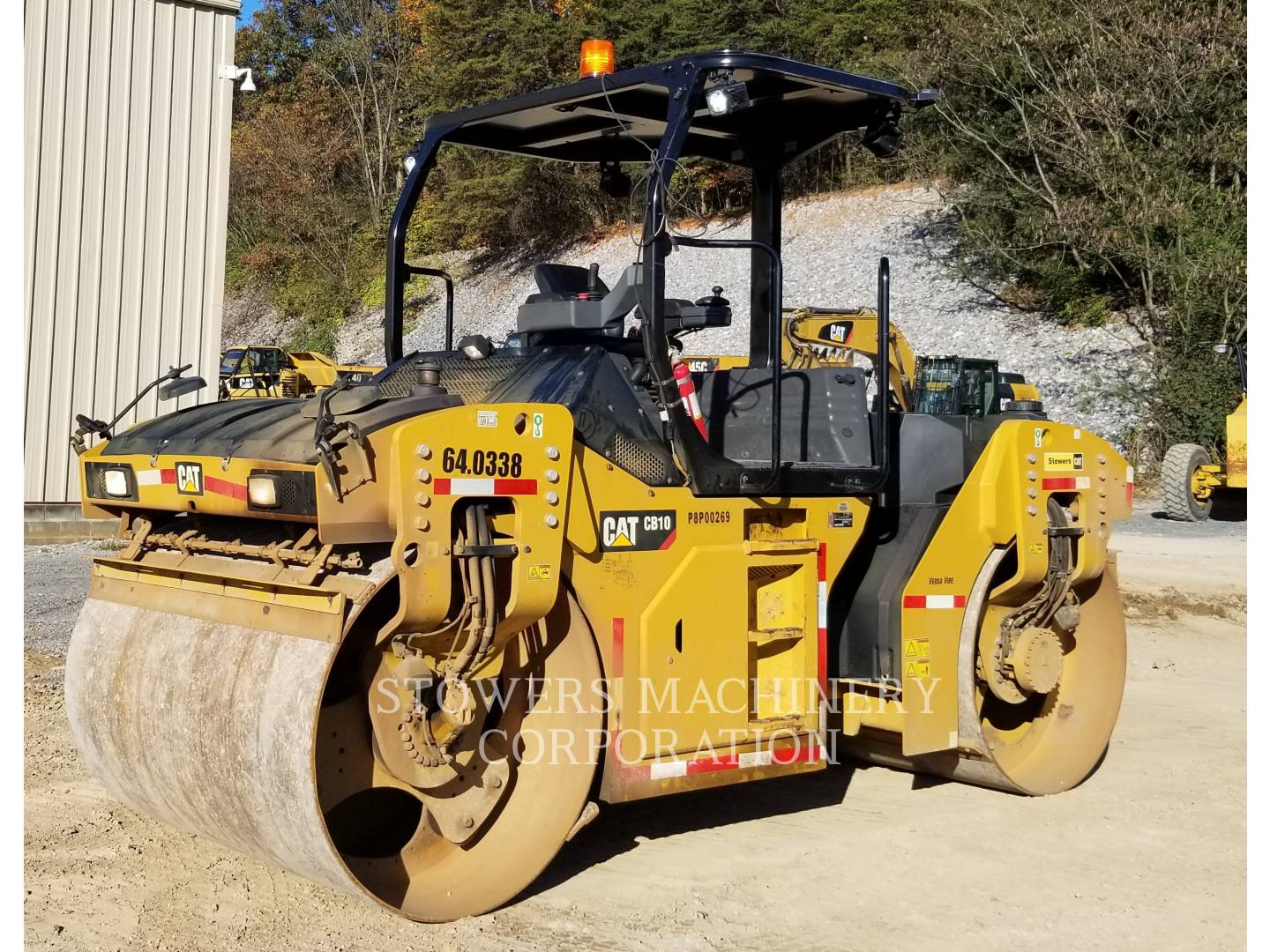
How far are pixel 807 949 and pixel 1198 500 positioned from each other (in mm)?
14403

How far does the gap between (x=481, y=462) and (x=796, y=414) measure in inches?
65.3

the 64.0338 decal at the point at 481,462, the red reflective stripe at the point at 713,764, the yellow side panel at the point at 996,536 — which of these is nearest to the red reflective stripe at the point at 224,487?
the 64.0338 decal at the point at 481,462

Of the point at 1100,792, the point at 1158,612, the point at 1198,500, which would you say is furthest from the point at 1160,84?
the point at 1100,792

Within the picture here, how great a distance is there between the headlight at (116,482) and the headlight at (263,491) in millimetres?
804

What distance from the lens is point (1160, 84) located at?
22422 millimetres

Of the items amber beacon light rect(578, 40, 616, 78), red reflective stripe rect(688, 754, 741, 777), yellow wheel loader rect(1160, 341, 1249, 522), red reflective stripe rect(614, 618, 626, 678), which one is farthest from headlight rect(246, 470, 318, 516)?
yellow wheel loader rect(1160, 341, 1249, 522)

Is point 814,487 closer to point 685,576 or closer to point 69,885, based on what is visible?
point 685,576

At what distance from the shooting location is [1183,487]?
16750mm

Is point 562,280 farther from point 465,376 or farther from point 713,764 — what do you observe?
point 713,764

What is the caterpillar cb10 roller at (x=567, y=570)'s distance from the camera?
4.06 metres

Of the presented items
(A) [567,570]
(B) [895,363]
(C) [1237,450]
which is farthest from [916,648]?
(C) [1237,450]

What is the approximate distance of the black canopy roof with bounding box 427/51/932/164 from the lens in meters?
4.75

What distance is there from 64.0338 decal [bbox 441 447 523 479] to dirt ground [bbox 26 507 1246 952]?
1.41 meters

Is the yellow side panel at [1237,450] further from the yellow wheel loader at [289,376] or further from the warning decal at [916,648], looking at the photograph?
the warning decal at [916,648]
